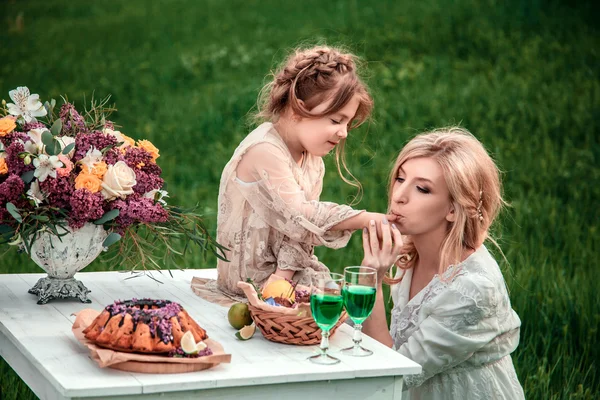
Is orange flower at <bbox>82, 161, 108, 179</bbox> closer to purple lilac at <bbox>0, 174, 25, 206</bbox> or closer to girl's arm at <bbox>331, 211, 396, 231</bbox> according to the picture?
purple lilac at <bbox>0, 174, 25, 206</bbox>

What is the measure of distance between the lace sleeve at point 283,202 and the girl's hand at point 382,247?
0.12 meters

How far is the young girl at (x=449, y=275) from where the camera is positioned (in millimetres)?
3285

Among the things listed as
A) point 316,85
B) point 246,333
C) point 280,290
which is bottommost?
point 246,333

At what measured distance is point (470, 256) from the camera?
11.5ft

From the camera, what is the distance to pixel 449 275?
349 cm

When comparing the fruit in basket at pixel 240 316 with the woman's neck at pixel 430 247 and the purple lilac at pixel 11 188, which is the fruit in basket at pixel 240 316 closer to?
the purple lilac at pixel 11 188

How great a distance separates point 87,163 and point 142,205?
9.3 inches

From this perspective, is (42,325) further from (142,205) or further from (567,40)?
(567,40)

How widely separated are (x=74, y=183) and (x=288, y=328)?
90 cm

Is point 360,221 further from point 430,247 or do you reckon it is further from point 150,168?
point 150,168

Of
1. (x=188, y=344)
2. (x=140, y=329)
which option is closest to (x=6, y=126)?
(x=140, y=329)

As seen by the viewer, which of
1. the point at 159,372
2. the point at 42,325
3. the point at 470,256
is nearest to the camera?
the point at 159,372

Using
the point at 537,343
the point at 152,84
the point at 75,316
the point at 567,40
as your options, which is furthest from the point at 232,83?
the point at 75,316

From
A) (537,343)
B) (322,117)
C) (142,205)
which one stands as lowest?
(537,343)
